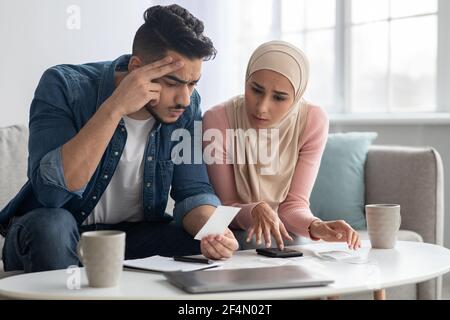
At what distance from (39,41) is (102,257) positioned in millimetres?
1721

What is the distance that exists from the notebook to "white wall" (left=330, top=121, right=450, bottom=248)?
1859 millimetres

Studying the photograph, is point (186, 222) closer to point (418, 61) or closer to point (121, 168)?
point (121, 168)

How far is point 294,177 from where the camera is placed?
6.82ft

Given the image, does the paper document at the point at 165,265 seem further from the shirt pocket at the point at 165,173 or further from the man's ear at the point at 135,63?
the man's ear at the point at 135,63

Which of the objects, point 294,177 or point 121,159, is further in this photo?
point 294,177

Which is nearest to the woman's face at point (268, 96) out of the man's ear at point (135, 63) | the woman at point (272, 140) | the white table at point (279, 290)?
the woman at point (272, 140)

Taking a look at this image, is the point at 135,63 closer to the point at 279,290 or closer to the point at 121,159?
the point at 121,159

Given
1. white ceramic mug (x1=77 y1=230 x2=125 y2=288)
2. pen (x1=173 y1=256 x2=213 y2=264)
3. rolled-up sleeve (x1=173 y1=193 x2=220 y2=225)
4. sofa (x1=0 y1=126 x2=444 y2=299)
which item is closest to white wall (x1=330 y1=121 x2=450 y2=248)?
sofa (x1=0 y1=126 x2=444 y2=299)

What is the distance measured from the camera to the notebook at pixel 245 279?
3.89 feet

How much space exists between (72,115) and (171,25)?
0.35 meters

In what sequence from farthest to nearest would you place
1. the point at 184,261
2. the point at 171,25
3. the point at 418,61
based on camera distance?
1. the point at 418,61
2. the point at 171,25
3. the point at 184,261

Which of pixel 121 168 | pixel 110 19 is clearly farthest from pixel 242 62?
pixel 121 168

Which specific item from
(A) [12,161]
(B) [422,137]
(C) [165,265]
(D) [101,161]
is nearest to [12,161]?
(A) [12,161]

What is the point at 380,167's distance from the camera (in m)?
2.71
